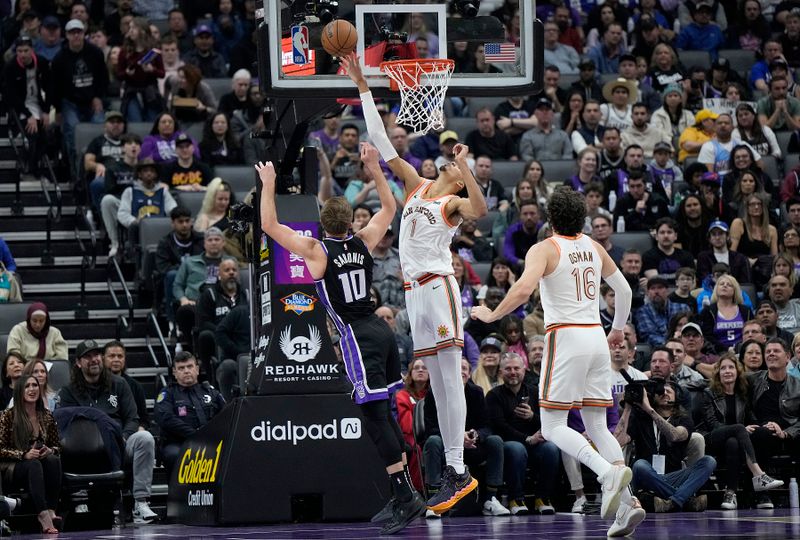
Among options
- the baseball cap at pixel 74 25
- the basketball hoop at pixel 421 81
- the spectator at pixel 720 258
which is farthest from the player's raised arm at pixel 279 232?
the baseball cap at pixel 74 25

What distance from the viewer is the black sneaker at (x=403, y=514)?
1041 centimetres

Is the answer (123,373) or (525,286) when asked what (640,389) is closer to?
(525,286)

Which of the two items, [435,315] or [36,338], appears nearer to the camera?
[435,315]

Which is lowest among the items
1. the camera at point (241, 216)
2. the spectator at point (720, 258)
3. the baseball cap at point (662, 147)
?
the spectator at point (720, 258)

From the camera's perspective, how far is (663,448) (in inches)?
560

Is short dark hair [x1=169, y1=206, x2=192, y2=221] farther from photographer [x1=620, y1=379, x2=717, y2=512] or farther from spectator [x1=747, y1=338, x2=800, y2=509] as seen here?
spectator [x1=747, y1=338, x2=800, y2=509]

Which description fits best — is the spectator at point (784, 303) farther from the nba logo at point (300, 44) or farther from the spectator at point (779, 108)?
the nba logo at point (300, 44)

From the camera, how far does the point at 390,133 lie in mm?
19250

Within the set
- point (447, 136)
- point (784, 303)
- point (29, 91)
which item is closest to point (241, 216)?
point (447, 136)

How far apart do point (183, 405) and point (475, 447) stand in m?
2.95

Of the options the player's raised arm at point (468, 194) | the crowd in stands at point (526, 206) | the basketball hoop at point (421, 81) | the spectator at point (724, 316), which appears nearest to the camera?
the player's raised arm at point (468, 194)

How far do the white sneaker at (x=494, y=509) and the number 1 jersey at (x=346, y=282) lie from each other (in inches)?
149

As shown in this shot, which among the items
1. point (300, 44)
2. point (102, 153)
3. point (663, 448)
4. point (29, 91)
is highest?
point (300, 44)

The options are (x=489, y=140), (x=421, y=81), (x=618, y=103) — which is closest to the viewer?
(x=421, y=81)
